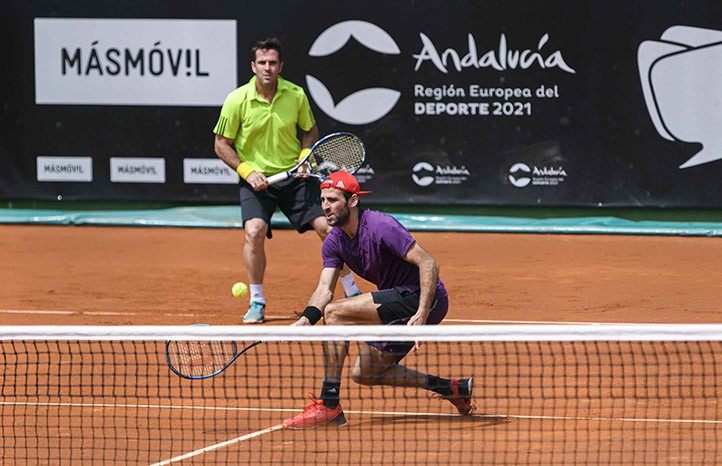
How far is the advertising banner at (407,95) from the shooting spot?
12.3m

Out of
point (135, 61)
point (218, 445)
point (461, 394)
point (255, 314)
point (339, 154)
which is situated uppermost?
point (135, 61)

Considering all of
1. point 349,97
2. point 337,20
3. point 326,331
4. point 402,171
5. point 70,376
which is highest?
point 337,20

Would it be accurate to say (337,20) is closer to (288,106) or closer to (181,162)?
(181,162)

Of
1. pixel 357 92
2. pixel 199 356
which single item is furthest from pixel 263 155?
pixel 357 92

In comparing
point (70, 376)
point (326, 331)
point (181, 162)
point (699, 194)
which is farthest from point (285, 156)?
point (699, 194)

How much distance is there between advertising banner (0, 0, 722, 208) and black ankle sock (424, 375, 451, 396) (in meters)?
7.03

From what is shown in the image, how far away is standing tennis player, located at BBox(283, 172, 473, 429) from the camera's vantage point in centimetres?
558

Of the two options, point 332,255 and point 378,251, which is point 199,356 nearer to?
point 332,255

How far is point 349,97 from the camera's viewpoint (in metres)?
12.7

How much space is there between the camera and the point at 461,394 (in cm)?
568

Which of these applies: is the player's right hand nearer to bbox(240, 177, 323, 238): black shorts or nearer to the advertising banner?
bbox(240, 177, 323, 238): black shorts

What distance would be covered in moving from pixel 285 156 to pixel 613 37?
519 centimetres

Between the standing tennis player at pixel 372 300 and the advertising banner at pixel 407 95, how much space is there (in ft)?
22.2

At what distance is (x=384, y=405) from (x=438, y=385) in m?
0.42
